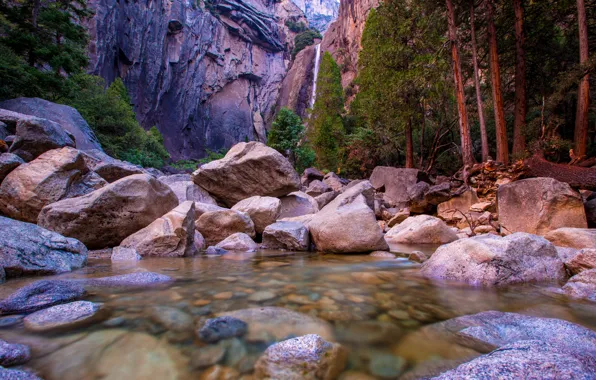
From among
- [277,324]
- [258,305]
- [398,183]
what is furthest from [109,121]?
[277,324]

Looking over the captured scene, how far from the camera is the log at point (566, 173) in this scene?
5824 millimetres

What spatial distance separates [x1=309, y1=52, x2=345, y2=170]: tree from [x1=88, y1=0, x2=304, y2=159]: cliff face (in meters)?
20.9

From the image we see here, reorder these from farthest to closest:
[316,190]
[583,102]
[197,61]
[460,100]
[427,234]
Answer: [197,61], [316,190], [460,100], [583,102], [427,234]

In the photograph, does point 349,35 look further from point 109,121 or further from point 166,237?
point 166,237

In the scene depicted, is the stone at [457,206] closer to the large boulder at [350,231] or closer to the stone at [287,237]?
the large boulder at [350,231]

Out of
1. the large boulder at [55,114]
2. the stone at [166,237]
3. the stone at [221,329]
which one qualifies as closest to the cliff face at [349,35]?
the large boulder at [55,114]

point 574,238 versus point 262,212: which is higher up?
point 262,212

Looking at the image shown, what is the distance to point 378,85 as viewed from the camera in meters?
13.6

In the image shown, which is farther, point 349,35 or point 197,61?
point 197,61

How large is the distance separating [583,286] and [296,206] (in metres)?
5.79

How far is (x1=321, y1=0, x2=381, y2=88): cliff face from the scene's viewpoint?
3606 cm

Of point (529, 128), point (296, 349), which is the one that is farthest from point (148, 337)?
point (529, 128)

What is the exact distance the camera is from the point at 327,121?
2420cm

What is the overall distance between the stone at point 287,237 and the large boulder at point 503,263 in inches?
91.1
